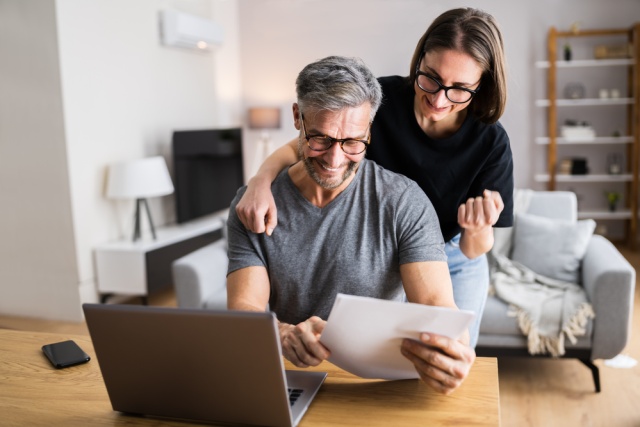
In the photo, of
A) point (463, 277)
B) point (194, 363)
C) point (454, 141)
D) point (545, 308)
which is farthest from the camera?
point (545, 308)

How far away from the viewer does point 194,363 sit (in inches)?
36.9

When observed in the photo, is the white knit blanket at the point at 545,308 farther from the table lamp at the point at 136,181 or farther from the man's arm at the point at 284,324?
the table lamp at the point at 136,181

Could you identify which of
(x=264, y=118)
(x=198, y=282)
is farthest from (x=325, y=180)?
(x=264, y=118)

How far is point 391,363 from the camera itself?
1050mm

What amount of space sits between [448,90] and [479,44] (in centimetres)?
11

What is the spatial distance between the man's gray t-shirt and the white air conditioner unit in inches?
136

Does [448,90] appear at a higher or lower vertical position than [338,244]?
higher

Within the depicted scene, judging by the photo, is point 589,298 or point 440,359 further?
point 589,298

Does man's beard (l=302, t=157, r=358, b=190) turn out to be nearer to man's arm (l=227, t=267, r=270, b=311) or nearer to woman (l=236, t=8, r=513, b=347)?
woman (l=236, t=8, r=513, b=347)

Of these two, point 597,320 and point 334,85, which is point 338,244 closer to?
point 334,85

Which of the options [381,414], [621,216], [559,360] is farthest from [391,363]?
[621,216]

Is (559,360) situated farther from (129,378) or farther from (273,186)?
(129,378)

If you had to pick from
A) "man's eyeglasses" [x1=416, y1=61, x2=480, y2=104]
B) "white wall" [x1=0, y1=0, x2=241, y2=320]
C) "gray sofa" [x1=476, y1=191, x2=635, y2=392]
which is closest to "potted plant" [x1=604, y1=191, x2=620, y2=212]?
"gray sofa" [x1=476, y1=191, x2=635, y2=392]

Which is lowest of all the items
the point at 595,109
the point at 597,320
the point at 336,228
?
the point at 597,320
